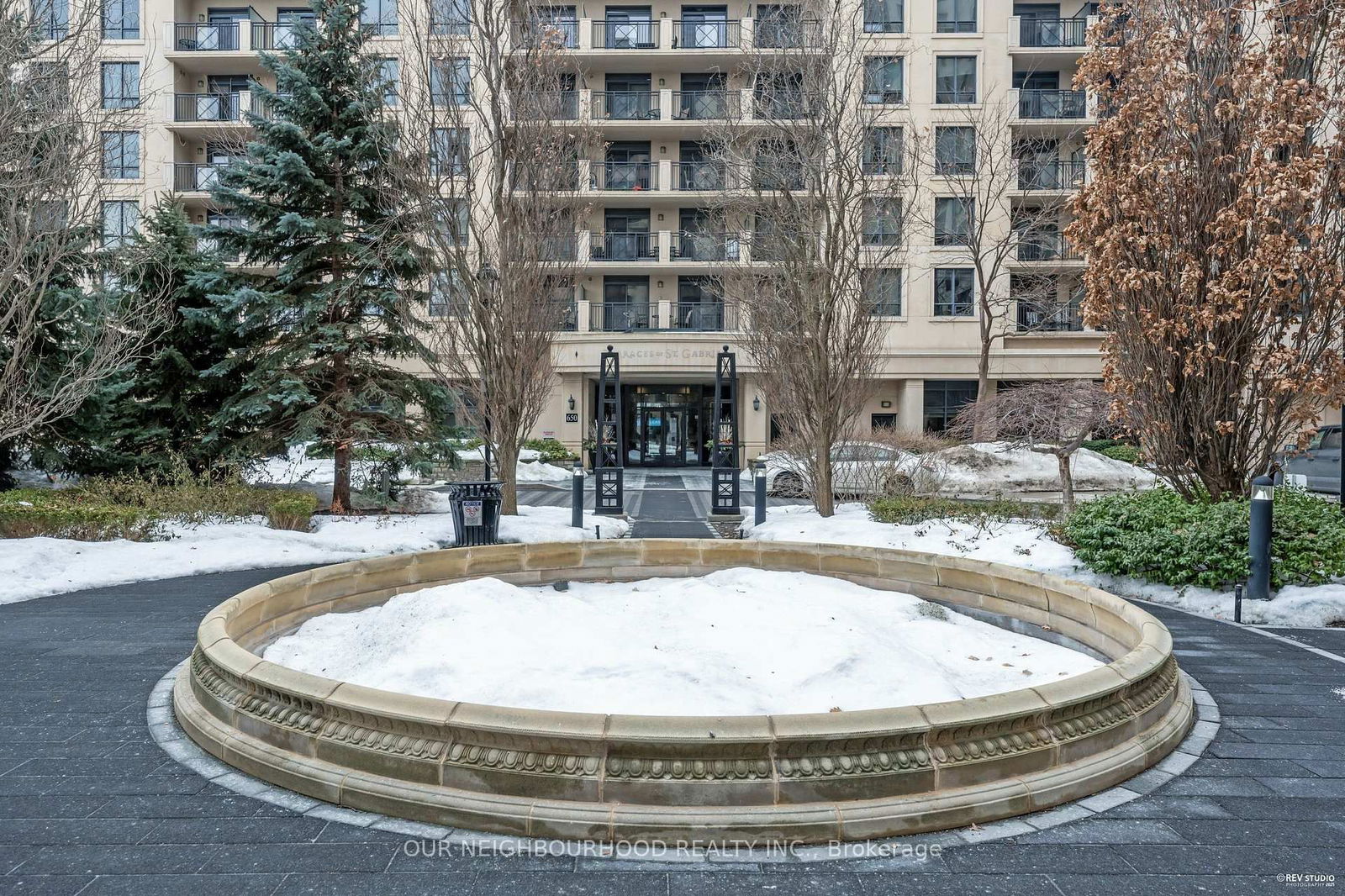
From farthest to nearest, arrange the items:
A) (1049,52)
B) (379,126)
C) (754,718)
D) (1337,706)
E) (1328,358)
→ (1049,52) → (379,126) → (1328,358) → (1337,706) → (754,718)

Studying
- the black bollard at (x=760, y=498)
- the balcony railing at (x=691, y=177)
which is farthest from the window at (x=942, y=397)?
the black bollard at (x=760, y=498)

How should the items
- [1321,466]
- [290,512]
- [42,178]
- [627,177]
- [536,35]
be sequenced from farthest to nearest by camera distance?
[627,177], [1321,466], [536,35], [290,512], [42,178]

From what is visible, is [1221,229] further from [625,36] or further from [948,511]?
[625,36]

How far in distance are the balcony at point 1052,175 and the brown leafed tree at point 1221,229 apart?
18379 mm

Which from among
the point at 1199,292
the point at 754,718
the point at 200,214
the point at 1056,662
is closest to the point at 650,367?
the point at 200,214

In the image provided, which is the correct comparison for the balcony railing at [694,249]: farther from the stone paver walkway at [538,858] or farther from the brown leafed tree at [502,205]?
the stone paver walkway at [538,858]

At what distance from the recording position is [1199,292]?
901 centimetres

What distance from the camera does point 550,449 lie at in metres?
28.6

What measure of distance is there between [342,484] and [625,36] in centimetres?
2209

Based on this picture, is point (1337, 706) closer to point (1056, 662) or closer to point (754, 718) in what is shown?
point (1056, 662)

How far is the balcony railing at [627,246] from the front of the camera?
30.0 metres

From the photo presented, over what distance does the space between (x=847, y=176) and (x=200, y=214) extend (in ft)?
85.9

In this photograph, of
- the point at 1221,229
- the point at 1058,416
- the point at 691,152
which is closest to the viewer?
the point at 1221,229

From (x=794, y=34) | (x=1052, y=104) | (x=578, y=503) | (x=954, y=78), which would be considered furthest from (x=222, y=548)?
(x=1052, y=104)
